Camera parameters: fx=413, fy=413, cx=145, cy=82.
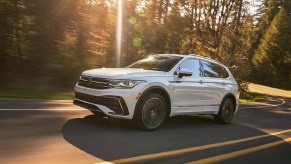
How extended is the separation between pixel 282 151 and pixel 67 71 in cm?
1283

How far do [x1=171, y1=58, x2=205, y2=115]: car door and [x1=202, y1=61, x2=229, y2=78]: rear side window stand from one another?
32 cm

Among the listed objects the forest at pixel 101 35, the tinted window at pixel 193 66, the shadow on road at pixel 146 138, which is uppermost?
the forest at pixel 101 35

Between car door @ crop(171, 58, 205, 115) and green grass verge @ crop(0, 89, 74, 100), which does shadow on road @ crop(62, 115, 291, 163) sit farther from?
green grass verge @ crop(0, 89, 74, 100)

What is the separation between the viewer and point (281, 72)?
75.5 meters

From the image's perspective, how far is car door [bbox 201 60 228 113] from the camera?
10570mm

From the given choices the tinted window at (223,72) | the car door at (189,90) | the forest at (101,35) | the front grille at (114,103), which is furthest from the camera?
the forest at (101,35)

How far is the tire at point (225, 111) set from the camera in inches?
450

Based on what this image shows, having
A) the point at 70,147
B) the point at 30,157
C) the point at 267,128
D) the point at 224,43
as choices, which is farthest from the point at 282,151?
the point at 224,43

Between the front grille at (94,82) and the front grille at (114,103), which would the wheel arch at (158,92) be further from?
the front grille at (94,82)

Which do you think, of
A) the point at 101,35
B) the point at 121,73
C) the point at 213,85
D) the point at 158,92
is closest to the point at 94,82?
the point at 121,73

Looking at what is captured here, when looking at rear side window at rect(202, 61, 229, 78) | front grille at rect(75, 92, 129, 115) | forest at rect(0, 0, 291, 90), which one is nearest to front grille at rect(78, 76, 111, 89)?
front grille at rect(75, 92, 129, 115)

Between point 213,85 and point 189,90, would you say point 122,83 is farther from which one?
point 213,85

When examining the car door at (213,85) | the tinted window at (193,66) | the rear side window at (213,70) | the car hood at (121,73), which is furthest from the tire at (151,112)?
the rear side window at (213,70)

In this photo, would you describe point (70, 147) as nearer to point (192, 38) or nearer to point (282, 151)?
point (282, 151)
